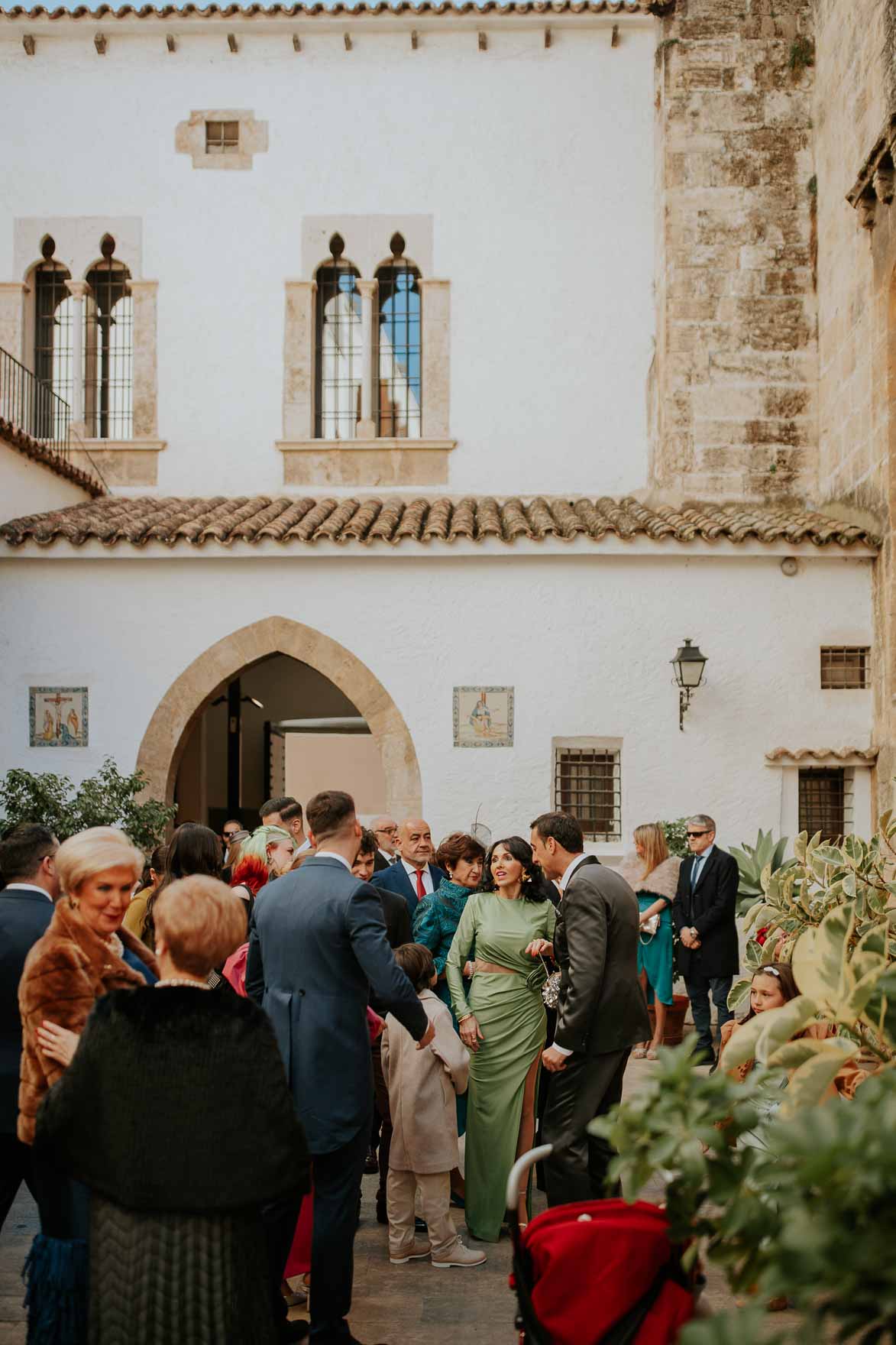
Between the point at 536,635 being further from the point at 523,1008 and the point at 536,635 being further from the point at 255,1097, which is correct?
the point at 255,1097

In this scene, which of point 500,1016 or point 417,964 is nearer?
point 417,964

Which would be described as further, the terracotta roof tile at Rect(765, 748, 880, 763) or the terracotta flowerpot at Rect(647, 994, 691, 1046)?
the terracotta roof tile at Rect(765, 748, 880, 763)

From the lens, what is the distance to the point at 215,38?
1670 cm

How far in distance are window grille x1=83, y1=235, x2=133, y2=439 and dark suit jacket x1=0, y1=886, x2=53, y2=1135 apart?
13.2 m

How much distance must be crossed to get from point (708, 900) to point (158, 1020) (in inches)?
288

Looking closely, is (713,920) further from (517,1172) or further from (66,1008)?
(66,1008)

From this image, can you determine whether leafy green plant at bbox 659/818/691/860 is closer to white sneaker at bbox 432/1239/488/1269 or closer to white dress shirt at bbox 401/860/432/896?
white dress shirt at bbox 401/860/432/896

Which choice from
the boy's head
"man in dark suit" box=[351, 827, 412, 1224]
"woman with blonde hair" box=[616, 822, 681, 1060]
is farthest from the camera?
"woman with blonde hair" box=[616, 822, 681, 1060]

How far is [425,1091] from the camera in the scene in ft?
19.4

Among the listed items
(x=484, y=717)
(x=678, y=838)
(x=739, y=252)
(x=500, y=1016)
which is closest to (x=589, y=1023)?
(x=500, y=1016)

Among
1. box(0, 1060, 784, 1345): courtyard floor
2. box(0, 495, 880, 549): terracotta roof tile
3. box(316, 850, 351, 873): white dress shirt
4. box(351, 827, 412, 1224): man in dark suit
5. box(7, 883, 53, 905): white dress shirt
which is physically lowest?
box(0, 1060, 784, 1345): courtyard floor

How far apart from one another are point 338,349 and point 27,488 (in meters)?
4.73

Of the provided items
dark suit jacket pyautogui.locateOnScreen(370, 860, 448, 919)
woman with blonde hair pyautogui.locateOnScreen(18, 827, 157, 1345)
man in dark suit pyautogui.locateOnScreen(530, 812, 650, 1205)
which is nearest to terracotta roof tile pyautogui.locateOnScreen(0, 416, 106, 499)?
dark suit jacket pyautogui.locateOnScreen(370, 860, 448, 919)

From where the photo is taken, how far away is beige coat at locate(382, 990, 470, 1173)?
580cm
